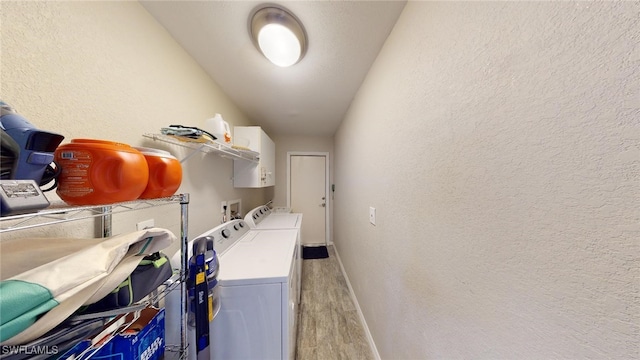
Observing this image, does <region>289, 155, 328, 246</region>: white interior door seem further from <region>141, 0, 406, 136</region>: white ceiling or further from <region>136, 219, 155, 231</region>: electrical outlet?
<region>136, 219, 155, 231</region>: electrical outlet

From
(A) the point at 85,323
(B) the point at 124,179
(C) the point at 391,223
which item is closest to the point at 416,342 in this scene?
(C) the point at 391,223

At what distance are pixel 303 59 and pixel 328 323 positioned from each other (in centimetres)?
237

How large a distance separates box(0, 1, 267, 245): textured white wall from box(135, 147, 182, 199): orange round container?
13.7 inches

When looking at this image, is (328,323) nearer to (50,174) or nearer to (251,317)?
(251,317)

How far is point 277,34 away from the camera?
1138 mm

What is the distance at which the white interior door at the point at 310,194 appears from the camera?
388cm

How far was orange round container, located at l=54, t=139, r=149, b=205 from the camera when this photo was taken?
50cm

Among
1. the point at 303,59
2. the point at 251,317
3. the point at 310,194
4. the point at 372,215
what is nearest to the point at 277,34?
the point at 303,59

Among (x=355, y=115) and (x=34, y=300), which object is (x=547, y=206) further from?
(x=355, y=115)

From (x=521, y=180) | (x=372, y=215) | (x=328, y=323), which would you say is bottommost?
(x=328, y=323)

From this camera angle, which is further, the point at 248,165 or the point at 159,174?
the point at 248,165

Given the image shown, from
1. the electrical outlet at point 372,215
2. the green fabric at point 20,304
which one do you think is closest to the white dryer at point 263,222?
the electrical outlet at point 372,215

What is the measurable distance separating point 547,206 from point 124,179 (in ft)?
3.60

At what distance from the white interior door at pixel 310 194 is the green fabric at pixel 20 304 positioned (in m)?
3.48
